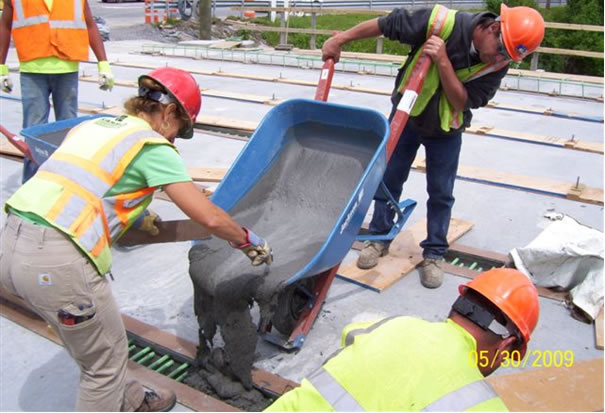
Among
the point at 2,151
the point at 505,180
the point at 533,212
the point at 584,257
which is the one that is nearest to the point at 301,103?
the point at 584,257

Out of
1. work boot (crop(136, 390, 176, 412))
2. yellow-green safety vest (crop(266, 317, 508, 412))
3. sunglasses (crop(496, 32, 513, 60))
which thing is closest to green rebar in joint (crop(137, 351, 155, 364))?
work boot (crop(136, 390, 176, 412))

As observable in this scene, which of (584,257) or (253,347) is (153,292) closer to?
(253,347)

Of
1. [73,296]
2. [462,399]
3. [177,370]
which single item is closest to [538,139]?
[177,370]

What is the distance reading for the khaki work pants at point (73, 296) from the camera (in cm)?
202

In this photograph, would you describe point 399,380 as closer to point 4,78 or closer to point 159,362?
point 159,362

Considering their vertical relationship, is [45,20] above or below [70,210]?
above

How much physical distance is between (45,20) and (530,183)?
13.5 feet

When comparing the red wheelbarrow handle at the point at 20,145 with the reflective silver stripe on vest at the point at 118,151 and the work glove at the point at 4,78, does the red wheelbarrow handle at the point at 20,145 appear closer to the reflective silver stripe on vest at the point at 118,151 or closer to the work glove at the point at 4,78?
the work glove at the point at 4,78

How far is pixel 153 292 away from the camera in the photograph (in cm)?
353

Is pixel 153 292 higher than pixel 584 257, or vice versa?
pixel 584 257

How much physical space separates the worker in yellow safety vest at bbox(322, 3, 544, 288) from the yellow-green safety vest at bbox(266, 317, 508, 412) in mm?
1793

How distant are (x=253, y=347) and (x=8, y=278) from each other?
3.45ft

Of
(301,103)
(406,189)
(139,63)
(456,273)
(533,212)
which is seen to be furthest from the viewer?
(139,63)

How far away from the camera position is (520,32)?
2953 millimetres
